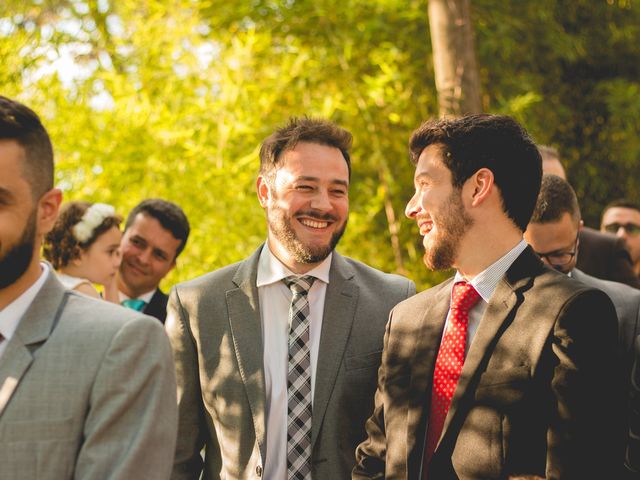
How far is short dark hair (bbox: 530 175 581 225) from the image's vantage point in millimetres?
3211

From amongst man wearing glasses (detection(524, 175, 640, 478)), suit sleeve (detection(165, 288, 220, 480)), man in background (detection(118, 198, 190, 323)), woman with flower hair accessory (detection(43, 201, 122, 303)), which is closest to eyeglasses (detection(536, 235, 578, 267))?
man wearing glasses (detection(524, 175, 640, 478))

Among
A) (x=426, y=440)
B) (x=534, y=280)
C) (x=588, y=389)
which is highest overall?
(x=534, y=280)

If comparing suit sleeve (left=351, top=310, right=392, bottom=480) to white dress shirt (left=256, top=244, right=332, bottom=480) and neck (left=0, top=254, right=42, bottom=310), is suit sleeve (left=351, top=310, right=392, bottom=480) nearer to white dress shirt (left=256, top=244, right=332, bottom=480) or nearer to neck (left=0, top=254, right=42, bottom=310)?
white dress shirt (left=256, top=244, right=332, bottom=480)

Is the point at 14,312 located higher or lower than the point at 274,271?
higher

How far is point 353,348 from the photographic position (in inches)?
120

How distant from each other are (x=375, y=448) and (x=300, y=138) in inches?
47.6

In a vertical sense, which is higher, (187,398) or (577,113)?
(577,113)

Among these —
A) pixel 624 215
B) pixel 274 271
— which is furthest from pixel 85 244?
pixel 624 215

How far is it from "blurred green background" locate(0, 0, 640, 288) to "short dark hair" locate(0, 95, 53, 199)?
3.50 metres

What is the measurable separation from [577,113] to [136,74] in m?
4.63

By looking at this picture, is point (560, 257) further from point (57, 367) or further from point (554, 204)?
point (57, 367)

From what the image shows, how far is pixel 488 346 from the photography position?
7.68ft

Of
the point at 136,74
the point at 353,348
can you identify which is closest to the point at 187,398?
the point at 353,348

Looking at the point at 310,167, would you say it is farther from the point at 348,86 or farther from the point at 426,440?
the point at 348,86
